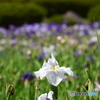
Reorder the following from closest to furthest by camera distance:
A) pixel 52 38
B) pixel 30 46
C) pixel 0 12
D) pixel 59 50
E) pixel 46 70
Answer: pixel 46 70
pixel 59 50
pixel 30 46
pixel 52 38
pixel 0 12

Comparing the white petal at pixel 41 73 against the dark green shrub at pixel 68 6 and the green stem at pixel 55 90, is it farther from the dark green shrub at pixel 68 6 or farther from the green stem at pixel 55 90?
the dark green shrub at pixel 68 6

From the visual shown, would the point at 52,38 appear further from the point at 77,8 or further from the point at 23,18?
the point at 77,8

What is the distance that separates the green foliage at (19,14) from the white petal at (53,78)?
36.7 ft

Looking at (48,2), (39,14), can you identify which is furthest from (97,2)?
(39,14)

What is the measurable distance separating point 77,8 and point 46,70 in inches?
637

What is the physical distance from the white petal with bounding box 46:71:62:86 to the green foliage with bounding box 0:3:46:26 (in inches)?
440

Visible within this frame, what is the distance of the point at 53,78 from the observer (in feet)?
3.47

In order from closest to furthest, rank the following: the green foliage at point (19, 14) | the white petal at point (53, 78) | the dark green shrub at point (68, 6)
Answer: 1. the white petal at point (53, 78)
2. the green foliage at point (19, 14)
3. the dark green shrub at point (68, 6)

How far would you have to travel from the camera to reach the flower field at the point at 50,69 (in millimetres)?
1121

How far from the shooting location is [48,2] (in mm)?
16266

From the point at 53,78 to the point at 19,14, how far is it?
38.1ft

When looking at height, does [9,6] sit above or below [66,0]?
below

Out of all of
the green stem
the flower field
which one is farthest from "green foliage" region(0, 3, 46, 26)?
the green stem

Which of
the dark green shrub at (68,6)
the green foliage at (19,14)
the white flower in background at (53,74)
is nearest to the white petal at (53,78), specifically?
the white flower in background at (53,74)
